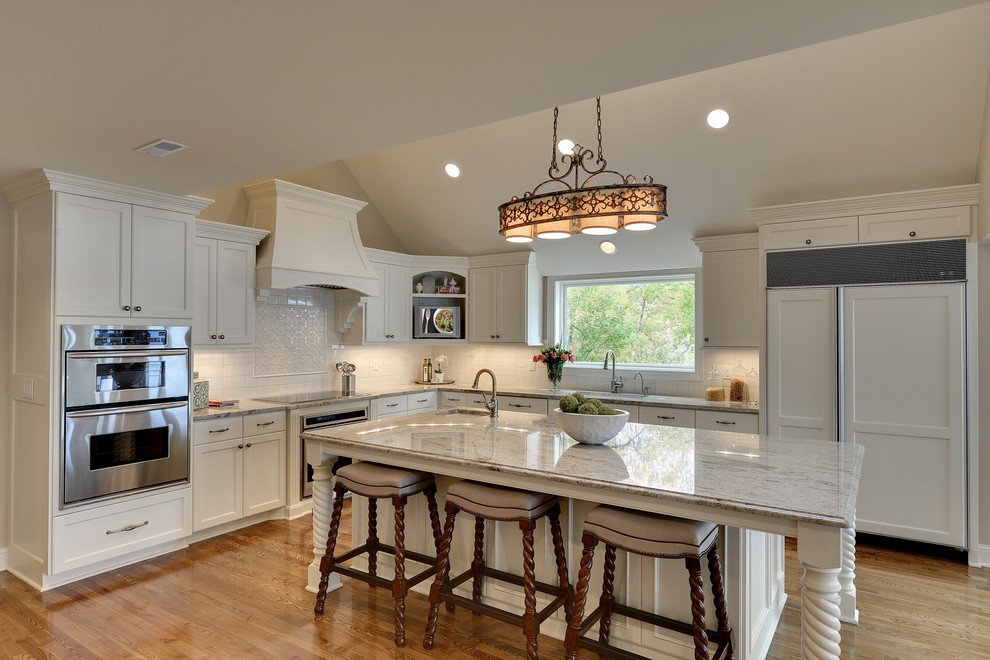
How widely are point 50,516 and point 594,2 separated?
3.85m

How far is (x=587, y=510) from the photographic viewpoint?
2740 mm

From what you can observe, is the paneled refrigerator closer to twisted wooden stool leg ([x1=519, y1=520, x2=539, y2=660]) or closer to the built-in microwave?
twisted wooden stool leg ([x1=519, y1=520, x2=539, y2=660])

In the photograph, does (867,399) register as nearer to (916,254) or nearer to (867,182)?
(916,254)

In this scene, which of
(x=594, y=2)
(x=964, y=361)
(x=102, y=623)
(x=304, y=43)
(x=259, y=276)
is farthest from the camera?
(x=259, y=276)

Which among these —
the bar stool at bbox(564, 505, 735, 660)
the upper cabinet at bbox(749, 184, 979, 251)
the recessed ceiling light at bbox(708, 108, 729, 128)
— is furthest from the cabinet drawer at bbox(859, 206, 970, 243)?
the bar stool at bbox(564, 505, 735, 660)

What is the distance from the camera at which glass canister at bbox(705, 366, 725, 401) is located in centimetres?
500

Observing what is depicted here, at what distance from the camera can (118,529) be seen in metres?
3.62

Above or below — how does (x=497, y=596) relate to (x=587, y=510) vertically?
below

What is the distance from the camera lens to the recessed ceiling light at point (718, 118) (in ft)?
13.1

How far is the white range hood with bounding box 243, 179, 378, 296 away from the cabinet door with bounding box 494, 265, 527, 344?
1476 millimetres

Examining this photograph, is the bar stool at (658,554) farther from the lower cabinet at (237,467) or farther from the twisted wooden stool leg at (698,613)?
the lower cabinet at (237,467)

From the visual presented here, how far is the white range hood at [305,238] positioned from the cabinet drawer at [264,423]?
3.35 ft

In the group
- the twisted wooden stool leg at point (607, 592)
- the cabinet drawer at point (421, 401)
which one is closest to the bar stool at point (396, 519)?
the twisted wooden stool leg at point (607, 592)

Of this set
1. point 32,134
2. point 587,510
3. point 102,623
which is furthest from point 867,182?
point 102,623
